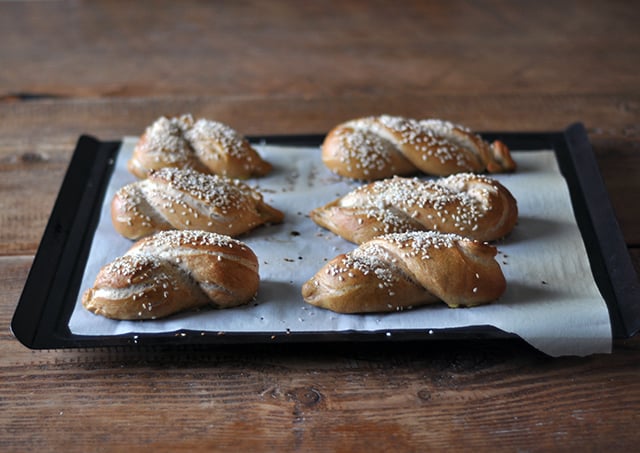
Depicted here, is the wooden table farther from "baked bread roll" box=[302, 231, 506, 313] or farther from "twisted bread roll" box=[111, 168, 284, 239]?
"twisted bread roll" box=[111, 168, 284, 239]

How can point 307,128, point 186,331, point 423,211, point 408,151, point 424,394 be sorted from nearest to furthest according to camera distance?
point 424,394, point 186,331, point 423,211, point 408,151, point 307,128

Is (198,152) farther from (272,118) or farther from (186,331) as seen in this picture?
(186,331)

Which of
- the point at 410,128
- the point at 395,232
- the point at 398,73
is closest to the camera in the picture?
the point at 395,232

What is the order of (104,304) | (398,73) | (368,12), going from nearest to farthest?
(104,304), (398,73), (368,12)

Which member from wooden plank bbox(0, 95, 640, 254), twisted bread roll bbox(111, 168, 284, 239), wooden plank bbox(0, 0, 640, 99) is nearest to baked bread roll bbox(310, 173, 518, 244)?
twisted bread roll bbox(111, 168, 284, 239)

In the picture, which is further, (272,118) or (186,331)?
(272,118)

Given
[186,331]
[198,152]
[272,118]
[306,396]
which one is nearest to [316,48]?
[272,118]

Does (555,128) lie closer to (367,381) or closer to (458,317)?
(458,317)

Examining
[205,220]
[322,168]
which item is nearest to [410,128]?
[322,168]
